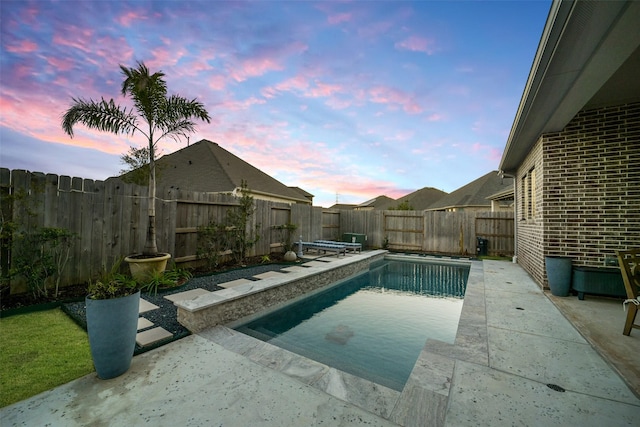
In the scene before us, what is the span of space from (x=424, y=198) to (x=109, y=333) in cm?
4383

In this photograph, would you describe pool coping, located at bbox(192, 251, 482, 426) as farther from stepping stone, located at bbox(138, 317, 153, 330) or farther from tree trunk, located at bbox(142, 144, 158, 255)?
tree trunk, located at bbox(142, 144, 158, 255)

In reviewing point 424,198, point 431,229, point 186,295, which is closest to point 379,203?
point 424,198

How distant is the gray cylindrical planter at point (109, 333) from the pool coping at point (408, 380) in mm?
983

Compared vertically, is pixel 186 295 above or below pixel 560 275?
below

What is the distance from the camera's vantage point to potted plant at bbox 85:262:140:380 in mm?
2145

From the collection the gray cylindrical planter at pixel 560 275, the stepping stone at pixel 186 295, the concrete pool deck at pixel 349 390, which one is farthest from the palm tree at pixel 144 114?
the gray cylindrical planter at pixel 560 275

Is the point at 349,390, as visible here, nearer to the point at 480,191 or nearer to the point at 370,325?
the point at 370,325

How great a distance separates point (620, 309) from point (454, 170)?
493 inches

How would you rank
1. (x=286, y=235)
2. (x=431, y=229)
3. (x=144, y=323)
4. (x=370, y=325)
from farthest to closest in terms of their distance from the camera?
(x=431, y=229)
(x=286, y=235)
(x=370, y=325)
(x=144, y=323)

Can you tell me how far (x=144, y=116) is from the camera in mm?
5570

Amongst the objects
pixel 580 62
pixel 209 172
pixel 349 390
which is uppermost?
pixel 209 172

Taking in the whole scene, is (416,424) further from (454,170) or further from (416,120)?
(454,170)

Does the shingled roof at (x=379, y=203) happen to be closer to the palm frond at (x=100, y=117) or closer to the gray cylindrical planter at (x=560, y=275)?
the gray cylindrical planter at (x=560, y=275)

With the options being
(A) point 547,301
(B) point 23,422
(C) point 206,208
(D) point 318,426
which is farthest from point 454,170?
(B) point 23,422
